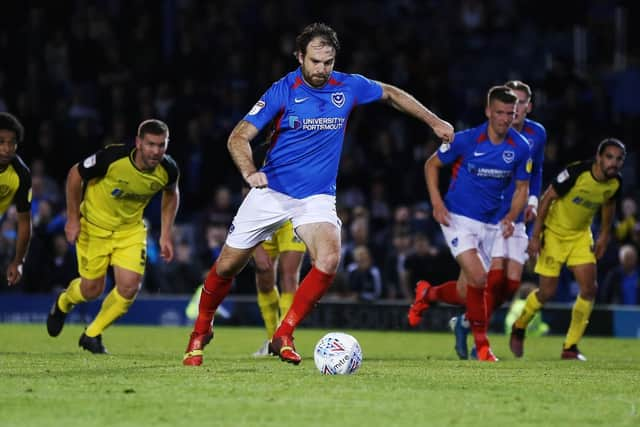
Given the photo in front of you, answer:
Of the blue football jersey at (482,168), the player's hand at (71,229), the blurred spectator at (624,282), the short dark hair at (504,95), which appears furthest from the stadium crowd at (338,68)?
the player's hand at (71,229)

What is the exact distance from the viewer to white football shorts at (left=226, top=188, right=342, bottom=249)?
9133 mm

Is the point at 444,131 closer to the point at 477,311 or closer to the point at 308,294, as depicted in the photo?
the point at 308,294

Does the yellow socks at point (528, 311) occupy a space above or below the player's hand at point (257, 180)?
below

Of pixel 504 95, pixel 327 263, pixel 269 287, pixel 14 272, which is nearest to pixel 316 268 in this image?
pixel 327 263

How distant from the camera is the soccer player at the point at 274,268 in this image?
12242mm

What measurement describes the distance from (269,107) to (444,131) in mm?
1265

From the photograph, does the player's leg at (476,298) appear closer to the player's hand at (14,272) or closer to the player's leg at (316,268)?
the player's leg at (316,268)

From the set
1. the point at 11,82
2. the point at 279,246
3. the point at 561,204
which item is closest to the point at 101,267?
the point at 279,246

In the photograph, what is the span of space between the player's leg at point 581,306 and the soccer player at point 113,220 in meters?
4.11

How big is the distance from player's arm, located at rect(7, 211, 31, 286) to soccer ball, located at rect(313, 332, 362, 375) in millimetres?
3958

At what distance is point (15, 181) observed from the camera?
11.4 m

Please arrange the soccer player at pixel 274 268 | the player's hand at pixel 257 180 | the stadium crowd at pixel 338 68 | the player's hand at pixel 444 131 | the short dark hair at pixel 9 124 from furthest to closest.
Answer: the stadium crowd at pixel 338 68
the soccer player at pixel 274 268
the short dark hair at pixel 9 124
the player's hand at pixel 444 131
the player's hand at pixel 257 180

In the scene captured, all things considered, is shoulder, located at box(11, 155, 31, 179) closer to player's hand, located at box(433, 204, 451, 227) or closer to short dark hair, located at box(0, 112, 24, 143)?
short dark hair, located at box(0, 112, 24, 143)

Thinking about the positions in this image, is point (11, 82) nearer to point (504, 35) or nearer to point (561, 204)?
point (504, 35)
